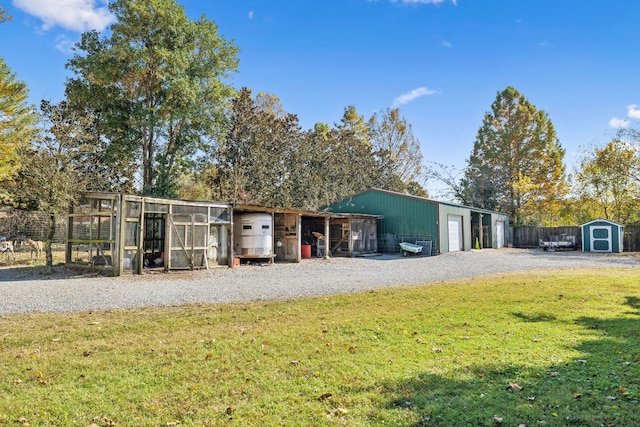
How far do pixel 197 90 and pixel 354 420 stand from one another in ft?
76.5

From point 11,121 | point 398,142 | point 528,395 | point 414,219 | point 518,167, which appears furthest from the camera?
point 398,142

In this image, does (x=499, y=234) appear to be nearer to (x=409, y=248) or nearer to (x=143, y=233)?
(x=409, y=248)

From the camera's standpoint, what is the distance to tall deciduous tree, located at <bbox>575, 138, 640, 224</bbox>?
30.9 m

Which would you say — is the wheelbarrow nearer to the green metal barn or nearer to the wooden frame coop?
the green metal barn

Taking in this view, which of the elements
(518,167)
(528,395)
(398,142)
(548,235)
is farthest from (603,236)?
(528,395)

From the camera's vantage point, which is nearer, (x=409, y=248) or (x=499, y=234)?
(x=409, y=248)

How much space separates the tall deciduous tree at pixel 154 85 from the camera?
72.5 feet

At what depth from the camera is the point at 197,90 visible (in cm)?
2331

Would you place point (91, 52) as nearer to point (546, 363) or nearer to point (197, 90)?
point (197, 90)

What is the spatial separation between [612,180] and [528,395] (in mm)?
36419

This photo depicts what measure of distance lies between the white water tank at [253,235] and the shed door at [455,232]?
12.7 m

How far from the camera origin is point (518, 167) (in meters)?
41.1

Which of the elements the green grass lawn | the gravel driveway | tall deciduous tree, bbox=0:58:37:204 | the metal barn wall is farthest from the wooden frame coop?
the metal barn wall

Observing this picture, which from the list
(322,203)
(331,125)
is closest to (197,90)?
(322,203)
